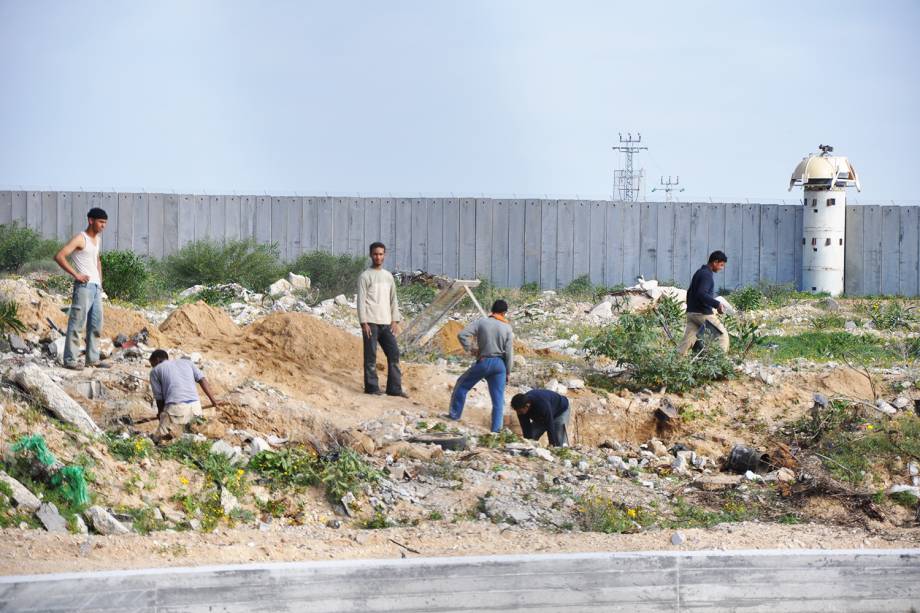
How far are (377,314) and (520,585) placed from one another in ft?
17.5

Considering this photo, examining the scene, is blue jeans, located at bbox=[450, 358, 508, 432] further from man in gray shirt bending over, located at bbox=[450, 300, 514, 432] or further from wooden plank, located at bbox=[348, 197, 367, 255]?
wooden plank, located at bbox=[348, 197, 367, 255]

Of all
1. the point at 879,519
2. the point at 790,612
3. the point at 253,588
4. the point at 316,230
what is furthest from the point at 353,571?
the point at 316,230

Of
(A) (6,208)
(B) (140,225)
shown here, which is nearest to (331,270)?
(B) (140,225)

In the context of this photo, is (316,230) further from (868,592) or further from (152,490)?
(868,592)

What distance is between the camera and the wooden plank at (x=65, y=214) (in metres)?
25.7

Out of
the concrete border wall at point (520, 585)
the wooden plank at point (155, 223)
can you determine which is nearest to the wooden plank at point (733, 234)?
the wooden plank at point (155, 223)

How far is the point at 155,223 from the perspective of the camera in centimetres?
2569

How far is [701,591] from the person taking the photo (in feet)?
18.7

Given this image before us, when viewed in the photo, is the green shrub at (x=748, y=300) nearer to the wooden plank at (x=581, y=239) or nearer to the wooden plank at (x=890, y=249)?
the wooden plank at (x=581, y=239)

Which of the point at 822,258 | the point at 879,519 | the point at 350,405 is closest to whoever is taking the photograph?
the point at 879,519

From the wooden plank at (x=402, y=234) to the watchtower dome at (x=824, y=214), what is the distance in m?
8.36

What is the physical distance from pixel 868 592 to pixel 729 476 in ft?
9.80

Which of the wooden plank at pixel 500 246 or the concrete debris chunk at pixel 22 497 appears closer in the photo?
the concrete debris chunk at pixel 22 497

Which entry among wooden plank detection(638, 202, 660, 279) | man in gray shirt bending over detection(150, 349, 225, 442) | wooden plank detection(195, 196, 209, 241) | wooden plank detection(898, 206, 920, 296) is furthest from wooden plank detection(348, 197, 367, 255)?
man in gray shirt bending over detection(150, 349, 225, 442)
